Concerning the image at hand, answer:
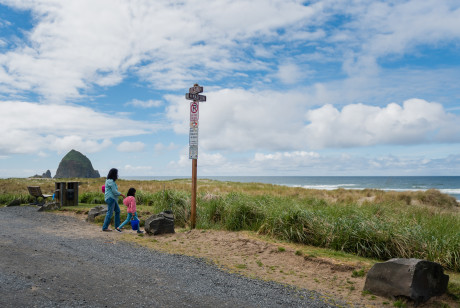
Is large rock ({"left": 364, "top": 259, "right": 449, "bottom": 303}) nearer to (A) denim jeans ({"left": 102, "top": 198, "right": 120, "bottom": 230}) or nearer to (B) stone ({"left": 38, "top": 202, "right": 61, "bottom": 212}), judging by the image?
(A) denim jeans ({"left": 102, "top": 198, "right": 120, "bottom": 230})

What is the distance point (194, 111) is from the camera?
948cm

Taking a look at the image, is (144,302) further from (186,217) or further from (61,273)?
(186,217)

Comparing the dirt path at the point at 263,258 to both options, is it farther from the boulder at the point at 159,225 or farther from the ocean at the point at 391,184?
the ocean at the point at 391,184

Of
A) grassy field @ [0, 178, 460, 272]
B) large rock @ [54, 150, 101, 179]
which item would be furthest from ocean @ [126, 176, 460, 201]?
large rock @ [54, 150, 101, 179]

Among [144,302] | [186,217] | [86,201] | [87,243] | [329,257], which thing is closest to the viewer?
[144,302]

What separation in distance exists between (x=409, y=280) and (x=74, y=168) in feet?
417

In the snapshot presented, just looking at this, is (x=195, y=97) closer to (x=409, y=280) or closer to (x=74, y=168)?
(x=409, y=280)

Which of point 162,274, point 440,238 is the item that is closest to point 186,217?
point 162,274

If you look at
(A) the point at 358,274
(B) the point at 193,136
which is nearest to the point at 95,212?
(B) the point at 193,136

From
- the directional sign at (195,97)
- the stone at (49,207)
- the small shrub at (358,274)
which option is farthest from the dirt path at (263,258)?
the stone at (49,207)

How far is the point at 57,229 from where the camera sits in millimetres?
9633

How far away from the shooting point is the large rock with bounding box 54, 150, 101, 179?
117 m

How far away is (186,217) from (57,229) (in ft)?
12.0

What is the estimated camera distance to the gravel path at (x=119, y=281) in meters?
4.14
